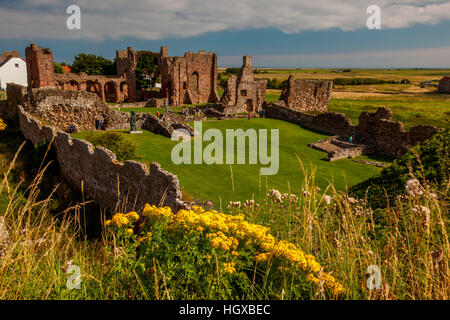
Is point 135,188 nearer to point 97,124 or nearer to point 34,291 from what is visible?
point 34,291

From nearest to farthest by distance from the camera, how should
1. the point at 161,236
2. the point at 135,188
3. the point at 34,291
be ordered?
1. the point at 34,291
2. the point at 161,236
3. the point at 135,188

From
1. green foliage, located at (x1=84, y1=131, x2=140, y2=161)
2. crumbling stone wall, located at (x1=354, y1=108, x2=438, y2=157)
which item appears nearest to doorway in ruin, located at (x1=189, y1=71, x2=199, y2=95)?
crumbling stone wall, located at (x1=354, y1=108, x2=438, y2=157)

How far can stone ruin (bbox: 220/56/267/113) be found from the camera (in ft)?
125

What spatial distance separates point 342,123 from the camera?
28141mm

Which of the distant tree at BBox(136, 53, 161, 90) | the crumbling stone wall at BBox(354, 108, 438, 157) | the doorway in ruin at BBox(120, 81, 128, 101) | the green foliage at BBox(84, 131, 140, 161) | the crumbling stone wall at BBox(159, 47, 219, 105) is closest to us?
the green foliage at BBox(84, 131, 140, 161)

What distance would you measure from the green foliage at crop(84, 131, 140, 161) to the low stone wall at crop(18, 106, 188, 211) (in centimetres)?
170

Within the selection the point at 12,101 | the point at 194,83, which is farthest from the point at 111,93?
the point at 12,101

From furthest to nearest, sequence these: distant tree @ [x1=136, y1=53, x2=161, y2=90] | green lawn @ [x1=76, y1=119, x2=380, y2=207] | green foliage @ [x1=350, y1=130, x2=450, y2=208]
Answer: distant tree @ [x1=136, y1=53, x2=161, y2=90] → green lawn @ [x1=76, y1=119, x2=380, y2=207] → green foliage @ [x1=350, y1=130, x2=450, y2=208]

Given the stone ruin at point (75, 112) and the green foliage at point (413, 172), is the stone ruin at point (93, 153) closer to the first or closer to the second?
the stone ruin at point (75, 112)

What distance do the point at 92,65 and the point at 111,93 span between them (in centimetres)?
1767

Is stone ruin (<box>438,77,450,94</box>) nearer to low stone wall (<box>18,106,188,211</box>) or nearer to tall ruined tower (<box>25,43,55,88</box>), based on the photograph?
tall ruined tower (<box>25,43,55,88</box>)

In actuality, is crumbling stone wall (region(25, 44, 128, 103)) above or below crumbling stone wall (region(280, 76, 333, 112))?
above
